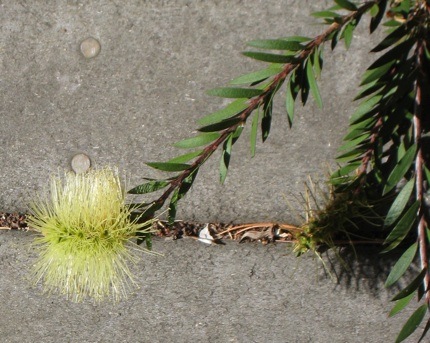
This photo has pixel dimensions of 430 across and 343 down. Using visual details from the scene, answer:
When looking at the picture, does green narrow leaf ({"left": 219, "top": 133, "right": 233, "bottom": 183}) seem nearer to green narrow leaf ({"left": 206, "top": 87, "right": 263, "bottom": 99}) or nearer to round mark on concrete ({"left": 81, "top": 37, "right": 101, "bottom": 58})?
green narrow leaf ({"left": 206, "top": 87, "right": 263, "bottom": 99})

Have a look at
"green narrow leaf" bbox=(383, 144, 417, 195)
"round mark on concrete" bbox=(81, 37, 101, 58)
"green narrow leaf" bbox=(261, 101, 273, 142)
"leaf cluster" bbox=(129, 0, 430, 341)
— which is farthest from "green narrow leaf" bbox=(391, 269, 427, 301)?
"round mark on concrete" bbox=(81, 37, 101, 58)

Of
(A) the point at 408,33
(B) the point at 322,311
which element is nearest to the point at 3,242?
(B) the point at 322,311

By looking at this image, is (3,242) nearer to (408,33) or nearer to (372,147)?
(372,147)

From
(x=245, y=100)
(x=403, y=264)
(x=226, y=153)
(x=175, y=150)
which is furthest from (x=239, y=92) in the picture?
(x=175, y=150)

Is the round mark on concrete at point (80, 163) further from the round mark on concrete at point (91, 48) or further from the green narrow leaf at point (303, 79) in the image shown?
the green narrow leaf at point (303, 79)

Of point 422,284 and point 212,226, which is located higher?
point 422,284

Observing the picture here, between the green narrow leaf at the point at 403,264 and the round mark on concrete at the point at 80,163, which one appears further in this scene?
the round mark on concrete at the point at 80,163

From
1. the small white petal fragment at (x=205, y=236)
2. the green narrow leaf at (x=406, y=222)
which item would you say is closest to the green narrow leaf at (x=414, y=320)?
the green narrow leaf at (x=406, y=222)
